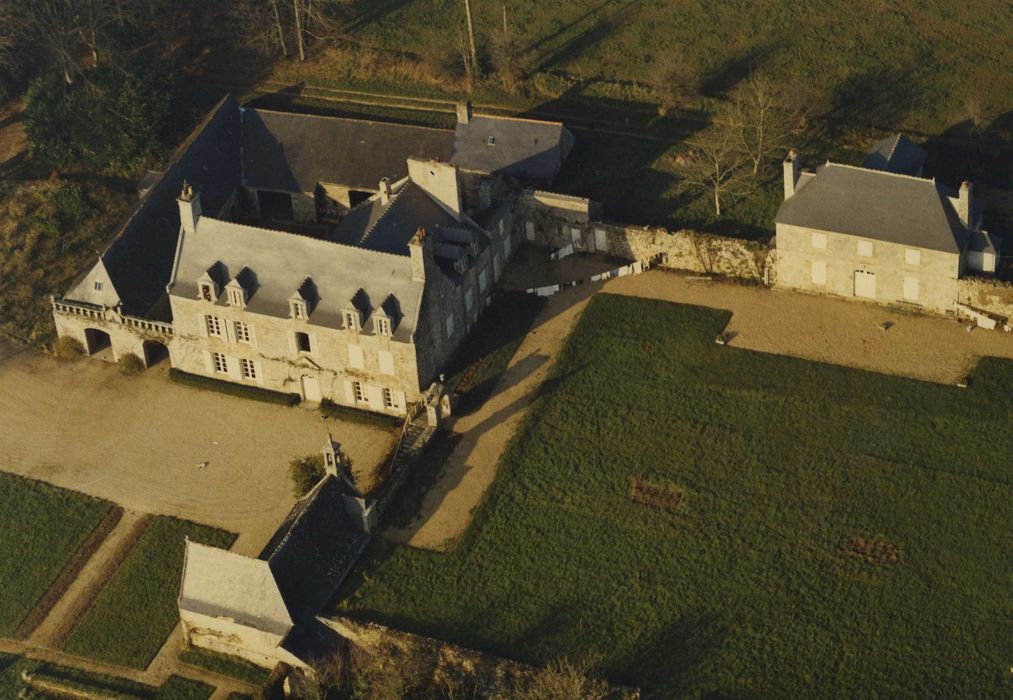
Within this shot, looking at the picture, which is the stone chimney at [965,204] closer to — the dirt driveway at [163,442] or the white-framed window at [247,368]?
the dirt driveway at [163,442]

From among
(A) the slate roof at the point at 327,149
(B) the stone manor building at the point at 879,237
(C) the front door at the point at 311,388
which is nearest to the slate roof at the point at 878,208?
(B) the stone manor building at the point at 879,237

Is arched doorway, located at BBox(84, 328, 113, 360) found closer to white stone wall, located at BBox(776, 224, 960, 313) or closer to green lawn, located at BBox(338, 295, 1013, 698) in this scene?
green lawn, located at BBox(338, 295, 1013, 698)

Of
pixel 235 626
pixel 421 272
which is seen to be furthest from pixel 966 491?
pixel 235 626

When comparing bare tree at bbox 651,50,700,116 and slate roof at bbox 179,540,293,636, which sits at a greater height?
bare tree at bbox 651,50,700,116

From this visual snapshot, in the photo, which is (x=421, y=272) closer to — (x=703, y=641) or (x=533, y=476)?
(x=533, y=476)

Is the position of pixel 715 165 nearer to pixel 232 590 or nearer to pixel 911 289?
pixel 911 289

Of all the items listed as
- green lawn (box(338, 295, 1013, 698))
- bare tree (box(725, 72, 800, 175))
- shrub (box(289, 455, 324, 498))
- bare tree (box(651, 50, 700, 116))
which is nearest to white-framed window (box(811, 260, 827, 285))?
green lawn (box(338, 295, 1013, 698))
